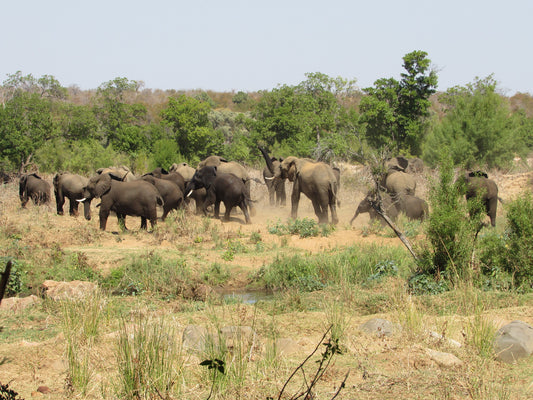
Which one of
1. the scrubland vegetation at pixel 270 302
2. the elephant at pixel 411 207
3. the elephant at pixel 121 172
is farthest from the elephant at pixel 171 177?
the elephant at pixel 411 207

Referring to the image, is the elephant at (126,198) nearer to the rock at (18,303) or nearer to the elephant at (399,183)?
the rock at (18,303)

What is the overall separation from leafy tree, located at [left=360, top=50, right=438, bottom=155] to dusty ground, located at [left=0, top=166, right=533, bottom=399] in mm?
16466

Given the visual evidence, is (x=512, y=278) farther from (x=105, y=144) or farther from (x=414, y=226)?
(x=105, y=144)

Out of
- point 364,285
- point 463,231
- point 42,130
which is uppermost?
point 42,130

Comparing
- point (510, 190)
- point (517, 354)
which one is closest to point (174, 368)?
point (517, 354)

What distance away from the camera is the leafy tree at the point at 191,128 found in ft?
104

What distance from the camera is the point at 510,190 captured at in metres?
24.8

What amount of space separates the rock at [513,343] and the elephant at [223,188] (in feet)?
36.0

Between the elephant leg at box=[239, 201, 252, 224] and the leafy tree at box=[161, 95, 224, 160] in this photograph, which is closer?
the elephant leg at box=[239, 201, 252, 224]

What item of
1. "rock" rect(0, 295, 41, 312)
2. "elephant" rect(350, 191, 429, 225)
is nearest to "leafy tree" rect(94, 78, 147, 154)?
"elephant" rect(350, 191, 429, 225)

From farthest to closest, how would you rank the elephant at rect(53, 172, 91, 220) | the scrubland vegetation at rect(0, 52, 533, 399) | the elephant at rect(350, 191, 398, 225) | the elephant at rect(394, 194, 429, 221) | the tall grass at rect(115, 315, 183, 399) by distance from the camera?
the elephant at rect(53, 172, 91, 220)
the elephant at rect(394, 194, 429, 221)
the elephant at rect(350, 191, 398, 225)
the scrubland vegetation at rect(0, 52, 533, 399)
the tall grass at rect(115, 315, 183, 399)

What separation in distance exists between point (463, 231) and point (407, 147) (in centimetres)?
2413

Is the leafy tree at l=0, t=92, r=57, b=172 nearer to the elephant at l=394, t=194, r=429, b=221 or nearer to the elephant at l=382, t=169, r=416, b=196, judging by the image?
the elephant at l=382, t=169, r=416, b=196

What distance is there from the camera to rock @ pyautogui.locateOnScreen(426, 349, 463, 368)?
5816 millimetres
